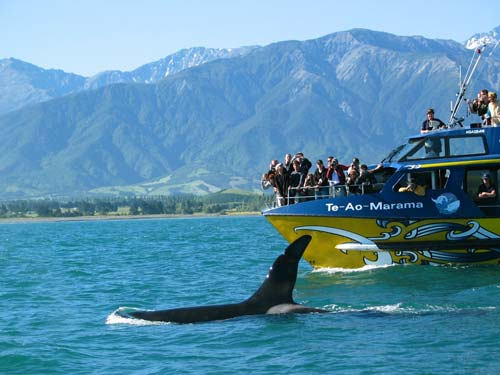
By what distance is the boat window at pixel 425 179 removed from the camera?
76.8 ft

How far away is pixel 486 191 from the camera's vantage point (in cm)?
2328

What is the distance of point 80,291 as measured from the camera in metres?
23.3

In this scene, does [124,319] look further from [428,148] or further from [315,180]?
[428,148]

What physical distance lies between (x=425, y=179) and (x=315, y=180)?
2.92 metres

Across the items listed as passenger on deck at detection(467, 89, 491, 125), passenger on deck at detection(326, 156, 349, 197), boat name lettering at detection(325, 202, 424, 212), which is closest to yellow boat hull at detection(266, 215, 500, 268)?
boat name lettering at detection(325, 202, 424, 212)

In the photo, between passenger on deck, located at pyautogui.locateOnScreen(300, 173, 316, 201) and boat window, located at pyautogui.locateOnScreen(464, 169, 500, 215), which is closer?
boat window, located at pyautogui.locateOnScreen(464, 169, 500, 215)

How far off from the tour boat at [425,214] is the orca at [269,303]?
24.2 ft

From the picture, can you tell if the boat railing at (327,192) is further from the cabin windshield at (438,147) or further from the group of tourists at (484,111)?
the group of tourists at (484,111)

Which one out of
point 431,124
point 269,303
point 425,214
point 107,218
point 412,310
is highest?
point 431,124

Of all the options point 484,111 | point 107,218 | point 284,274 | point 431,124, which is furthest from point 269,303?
point 107,218

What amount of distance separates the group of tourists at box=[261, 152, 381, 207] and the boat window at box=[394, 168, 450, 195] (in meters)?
0.82

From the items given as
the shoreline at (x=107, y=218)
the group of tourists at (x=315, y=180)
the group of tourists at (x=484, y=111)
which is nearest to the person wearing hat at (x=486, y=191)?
the group of tourists at (x=484, y=111)

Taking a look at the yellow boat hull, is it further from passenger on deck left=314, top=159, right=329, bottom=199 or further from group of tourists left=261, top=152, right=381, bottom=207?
passenger on deck left=314, top=159, right=329, bottom=199

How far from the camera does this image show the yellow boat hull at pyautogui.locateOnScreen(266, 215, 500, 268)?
2319cm
